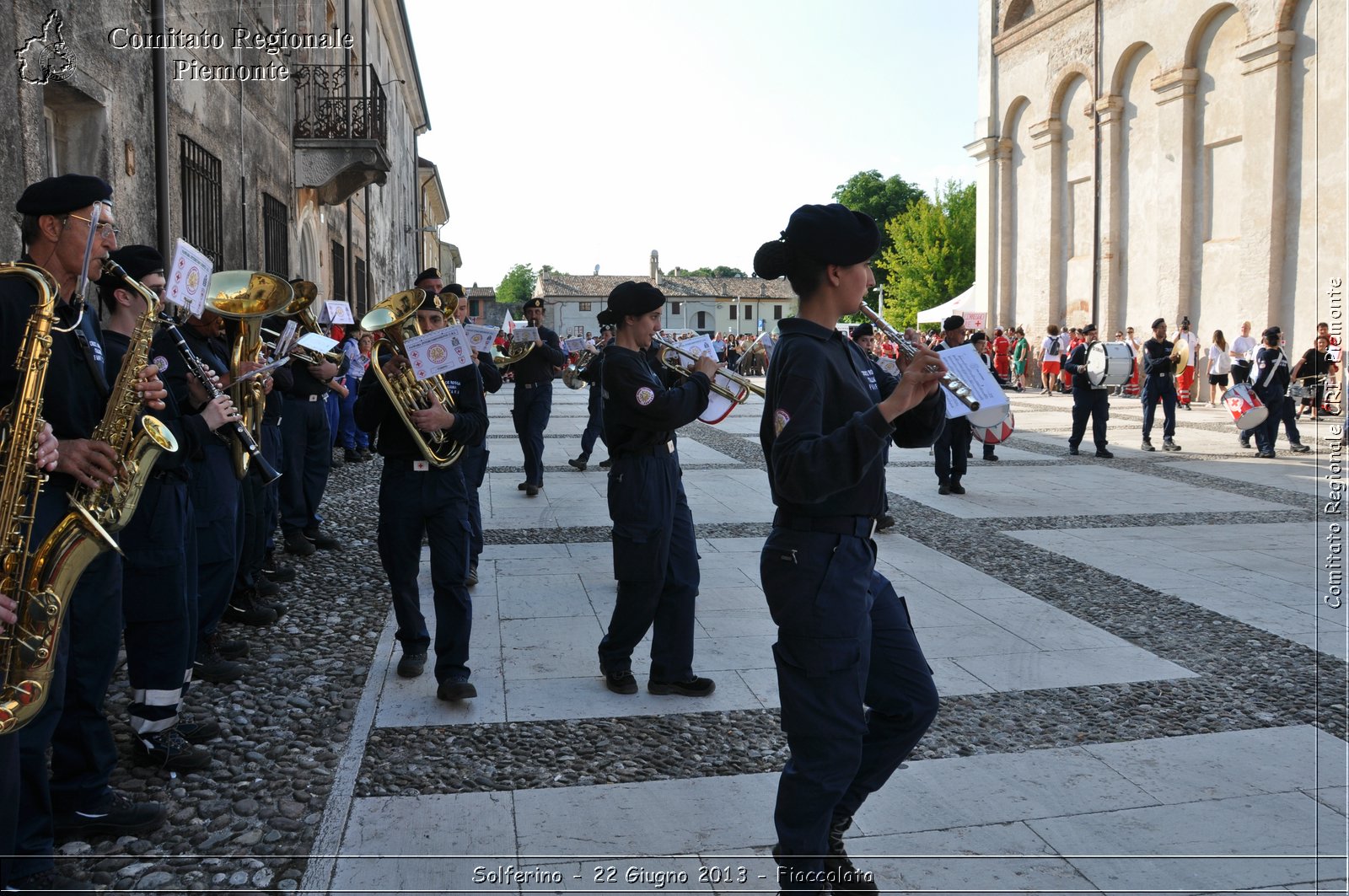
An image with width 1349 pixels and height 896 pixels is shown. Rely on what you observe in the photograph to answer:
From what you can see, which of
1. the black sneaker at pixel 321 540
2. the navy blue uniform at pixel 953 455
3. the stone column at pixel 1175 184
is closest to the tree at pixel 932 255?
the stone column at pixel 1175 184

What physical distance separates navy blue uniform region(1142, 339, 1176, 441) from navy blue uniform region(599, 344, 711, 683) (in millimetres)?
11295

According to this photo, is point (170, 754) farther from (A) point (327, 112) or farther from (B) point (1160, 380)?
(A) point (327, 112)

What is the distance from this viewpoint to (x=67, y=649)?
2990 millimetres

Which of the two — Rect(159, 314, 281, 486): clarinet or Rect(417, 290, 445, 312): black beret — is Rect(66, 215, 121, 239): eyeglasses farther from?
Rect(417, 290, 445, 312): black beret

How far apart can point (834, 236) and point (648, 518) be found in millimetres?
2137

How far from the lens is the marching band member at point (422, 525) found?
467 centimetres

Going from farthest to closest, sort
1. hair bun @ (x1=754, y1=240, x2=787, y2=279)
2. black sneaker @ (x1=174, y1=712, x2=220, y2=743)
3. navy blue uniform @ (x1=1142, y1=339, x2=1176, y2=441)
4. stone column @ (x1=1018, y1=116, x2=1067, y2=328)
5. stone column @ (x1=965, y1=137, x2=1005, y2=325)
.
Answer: stone column @ (x1=965, y1=137, x2=1005, y2=325)
stone column @ (x1=1018, y1=116, x2=1067, y2=328)
navy blue uniform @ (x1=1142, y1=339, x2=1176, y2=441)
black sneaker @ (x1=174, y1=712, x2=220, y2=743)
hair bun @ (x1=754, y1=240, x2=787, y2=279)

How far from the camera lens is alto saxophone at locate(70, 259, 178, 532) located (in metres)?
3.20

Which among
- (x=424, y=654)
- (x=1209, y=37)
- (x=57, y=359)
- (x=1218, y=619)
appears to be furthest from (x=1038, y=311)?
(x=57, y=359)

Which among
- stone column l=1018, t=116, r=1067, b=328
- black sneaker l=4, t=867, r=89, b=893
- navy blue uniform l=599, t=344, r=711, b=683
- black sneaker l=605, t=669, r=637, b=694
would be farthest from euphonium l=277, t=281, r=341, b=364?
stone column l=1018, t=116, r=1067, b=328

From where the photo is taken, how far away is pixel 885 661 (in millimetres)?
2895

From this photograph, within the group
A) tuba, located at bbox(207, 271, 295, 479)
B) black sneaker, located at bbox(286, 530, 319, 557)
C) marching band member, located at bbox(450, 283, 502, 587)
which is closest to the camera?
tuba, located at bbox(207, 271, 295, 479)

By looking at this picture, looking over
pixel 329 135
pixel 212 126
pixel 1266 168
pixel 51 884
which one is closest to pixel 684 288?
pixel 1266 168

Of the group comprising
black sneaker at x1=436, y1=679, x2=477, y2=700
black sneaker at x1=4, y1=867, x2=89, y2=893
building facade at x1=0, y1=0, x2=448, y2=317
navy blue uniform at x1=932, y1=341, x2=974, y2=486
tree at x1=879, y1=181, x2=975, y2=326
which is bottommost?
black sneaker at x1=4, y1=867, x2=89, y2=893
